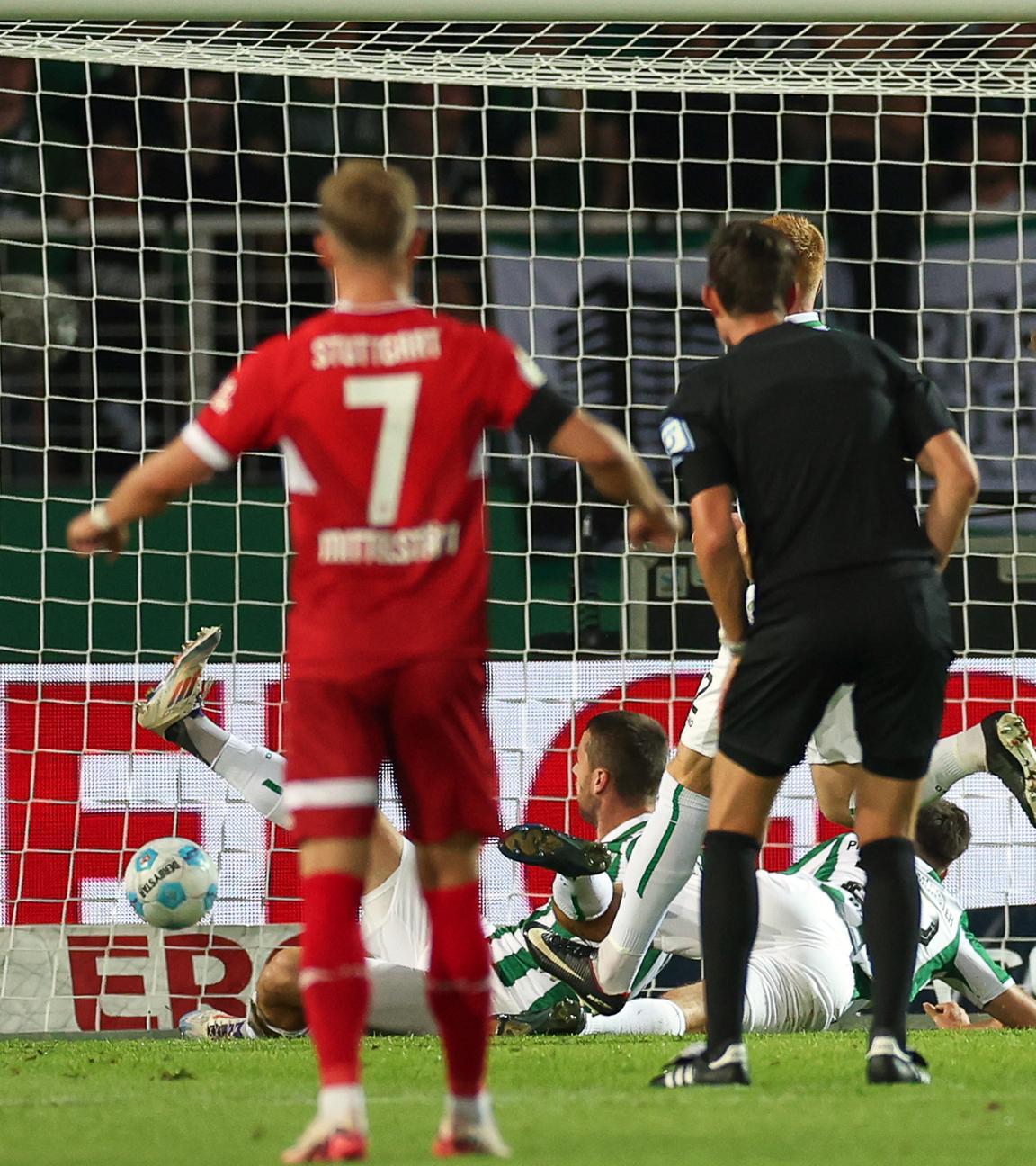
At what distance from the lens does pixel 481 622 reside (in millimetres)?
2898

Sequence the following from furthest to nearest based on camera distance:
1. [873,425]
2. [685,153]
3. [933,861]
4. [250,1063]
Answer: [685,153] < [933,861] < [250,1063] < [873,425]

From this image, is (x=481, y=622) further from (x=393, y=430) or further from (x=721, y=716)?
(x=721, y=716)

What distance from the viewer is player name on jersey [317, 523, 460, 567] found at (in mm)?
2865

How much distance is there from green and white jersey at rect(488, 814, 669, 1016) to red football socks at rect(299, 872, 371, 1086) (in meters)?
2.80

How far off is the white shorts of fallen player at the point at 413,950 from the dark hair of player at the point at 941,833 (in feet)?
4.43

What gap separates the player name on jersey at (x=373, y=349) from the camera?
Answer: 290 cm

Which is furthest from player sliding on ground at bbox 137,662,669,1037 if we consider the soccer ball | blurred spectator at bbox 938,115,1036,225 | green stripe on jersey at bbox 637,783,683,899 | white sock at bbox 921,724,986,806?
blurred spectator at bbox 938,115,1036,225

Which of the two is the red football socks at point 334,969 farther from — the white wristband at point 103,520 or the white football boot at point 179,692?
the white football boot at point 179,692

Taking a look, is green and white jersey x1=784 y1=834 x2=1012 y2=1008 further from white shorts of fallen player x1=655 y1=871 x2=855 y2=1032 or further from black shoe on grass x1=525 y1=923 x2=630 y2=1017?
black shoe on grass x1=525 y1=923 x2=630 y2=1017

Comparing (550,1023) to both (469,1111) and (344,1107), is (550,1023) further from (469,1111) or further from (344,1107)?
(344,1107)

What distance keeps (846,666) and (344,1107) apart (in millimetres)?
1373

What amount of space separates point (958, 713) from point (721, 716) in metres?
4.35

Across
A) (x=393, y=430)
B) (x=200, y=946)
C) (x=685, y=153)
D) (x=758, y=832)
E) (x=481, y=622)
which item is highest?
(x=685, y=153)

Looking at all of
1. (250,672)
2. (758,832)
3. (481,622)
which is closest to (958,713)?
(250,672)
